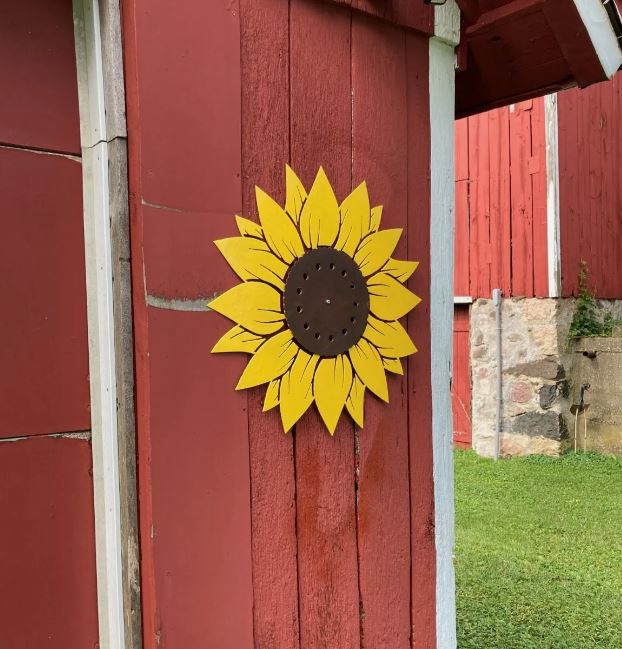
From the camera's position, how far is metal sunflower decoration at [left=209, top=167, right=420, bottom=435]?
129cm

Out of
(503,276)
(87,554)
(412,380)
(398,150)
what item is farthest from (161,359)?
(503,276)

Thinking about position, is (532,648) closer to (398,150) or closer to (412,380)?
(412,380)

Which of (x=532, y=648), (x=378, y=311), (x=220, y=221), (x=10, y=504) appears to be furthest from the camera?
(x=532, y=648)

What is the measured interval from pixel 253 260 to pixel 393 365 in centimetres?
42

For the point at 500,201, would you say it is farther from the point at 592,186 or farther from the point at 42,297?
the point at 42,297

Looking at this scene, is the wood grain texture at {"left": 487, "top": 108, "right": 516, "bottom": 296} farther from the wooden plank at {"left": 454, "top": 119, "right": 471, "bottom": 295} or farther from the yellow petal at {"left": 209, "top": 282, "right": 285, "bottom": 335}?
the yellow petal at {"left": 209, "top": 282, "right": 285, "bottom": 335}

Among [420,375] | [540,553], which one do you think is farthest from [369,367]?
[540,553]

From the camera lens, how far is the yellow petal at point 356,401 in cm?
144

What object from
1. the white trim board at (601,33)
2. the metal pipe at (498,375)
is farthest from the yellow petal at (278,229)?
the metal pipe at (498,375)

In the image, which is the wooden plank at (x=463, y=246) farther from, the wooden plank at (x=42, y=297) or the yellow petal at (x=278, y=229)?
the wooden plank at (x=42, y=297)

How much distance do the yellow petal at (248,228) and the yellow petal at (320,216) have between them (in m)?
0.10

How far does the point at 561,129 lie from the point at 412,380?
227 inches

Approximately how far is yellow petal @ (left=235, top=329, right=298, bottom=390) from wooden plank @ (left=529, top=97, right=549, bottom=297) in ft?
Result: 18.3

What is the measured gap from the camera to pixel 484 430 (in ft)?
22.2
